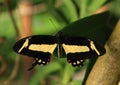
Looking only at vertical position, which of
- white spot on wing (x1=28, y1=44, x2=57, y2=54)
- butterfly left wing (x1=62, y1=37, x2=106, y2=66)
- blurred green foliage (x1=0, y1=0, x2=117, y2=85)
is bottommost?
blurred green foliage (x1=0, y1=0, x2=117, y2=85)

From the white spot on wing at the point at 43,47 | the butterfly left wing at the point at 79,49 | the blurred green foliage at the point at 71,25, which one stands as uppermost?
the white spot on wing at the point at 43,47

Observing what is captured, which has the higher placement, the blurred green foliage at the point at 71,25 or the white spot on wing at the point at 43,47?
the white spot on wing at the point at 43,47

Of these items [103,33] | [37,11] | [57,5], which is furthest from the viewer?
[37,11]

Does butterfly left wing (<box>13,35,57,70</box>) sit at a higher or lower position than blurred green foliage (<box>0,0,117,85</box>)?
higher

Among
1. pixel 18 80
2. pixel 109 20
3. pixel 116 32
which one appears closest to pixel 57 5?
pixel 109 20

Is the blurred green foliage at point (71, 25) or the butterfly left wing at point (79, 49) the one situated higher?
the butterfly left wing at point (79, 49)

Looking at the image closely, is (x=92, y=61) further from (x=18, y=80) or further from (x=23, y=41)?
(x=18, y=80)

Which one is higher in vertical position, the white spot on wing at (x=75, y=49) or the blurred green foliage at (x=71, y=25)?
the white spot on wing at (x=75, y=49)
